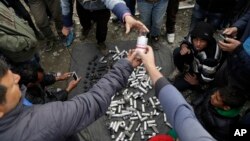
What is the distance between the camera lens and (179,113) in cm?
282

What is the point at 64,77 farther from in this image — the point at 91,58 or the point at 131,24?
the point at 131,24

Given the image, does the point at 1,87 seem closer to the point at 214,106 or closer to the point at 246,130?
the point at 214,106

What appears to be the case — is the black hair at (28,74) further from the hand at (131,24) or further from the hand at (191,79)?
the hand at (191,79)

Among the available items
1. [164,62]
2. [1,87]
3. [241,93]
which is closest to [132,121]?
[164,62]

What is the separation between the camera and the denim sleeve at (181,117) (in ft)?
8.56

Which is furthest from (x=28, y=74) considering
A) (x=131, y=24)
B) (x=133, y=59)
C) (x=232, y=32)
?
(x=232, y=32)

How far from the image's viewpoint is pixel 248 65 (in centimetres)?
435

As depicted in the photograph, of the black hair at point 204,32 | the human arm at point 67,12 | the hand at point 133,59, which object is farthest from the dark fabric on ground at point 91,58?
the hand at point 133,59

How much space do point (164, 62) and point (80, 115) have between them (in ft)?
14.6

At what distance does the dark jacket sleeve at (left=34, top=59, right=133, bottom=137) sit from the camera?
2.67 m

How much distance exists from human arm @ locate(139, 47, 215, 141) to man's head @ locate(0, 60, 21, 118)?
56.6 inches

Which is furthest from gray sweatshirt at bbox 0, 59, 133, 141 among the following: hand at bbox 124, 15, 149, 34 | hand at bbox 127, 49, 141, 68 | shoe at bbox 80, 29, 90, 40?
shoe at bbox 80, 29, 90, 40

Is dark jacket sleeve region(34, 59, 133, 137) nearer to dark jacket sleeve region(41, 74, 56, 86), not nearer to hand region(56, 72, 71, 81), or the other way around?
dark jacket sleeve region(41, 74, 56, 86)

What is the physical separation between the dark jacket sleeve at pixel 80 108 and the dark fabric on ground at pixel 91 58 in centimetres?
278
